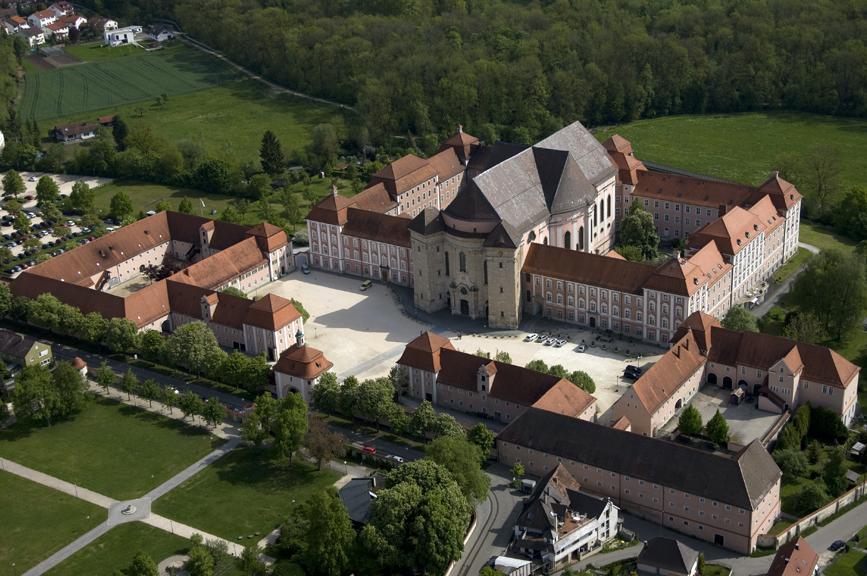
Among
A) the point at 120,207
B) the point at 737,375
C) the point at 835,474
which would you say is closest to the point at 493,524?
the point at 835,474

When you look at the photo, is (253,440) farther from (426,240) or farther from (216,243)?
(216,243)

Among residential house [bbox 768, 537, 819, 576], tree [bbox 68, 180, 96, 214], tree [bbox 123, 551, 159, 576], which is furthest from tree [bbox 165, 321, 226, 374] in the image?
residential house [bbox 768, 537, 819, 576]

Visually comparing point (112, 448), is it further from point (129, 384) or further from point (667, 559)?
point (667, 559)

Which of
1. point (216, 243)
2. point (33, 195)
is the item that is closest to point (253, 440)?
point (216, 243)

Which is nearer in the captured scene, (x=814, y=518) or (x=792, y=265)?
(x=814, y=518)

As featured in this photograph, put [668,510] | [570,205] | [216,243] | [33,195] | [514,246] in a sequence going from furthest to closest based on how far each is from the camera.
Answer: [33,195], [216,243], [570,205], [514,246], [668,510]

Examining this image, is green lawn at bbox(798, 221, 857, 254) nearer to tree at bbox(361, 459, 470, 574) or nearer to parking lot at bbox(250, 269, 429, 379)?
parking lot at bbox(250, 269, 429, 379)

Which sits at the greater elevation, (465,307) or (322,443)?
(322,443)
